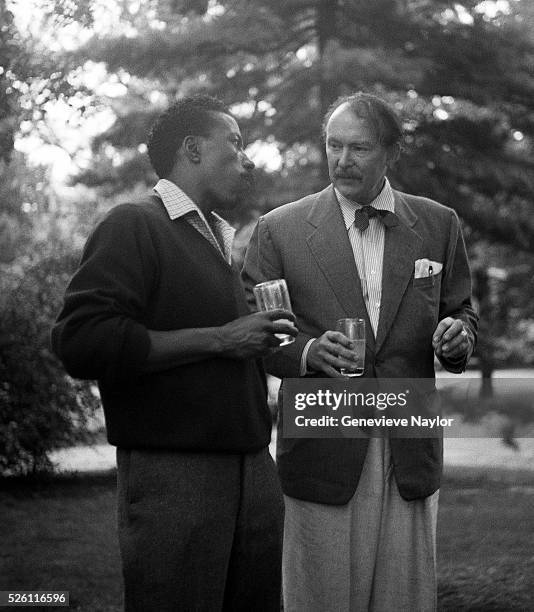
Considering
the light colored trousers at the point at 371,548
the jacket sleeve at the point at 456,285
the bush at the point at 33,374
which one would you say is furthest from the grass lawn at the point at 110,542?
the jacket sleeve at the point at 456,285

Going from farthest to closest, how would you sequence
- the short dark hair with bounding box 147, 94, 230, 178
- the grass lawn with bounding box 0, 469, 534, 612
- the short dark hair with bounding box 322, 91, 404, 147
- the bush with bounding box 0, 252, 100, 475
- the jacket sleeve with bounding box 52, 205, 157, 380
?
the bush with bounding box 0, 252, 100, 475 → the grass lawn with bounding box 0, 469, 534, 612 → the short dark hair with bounding box 322, 91, 404, 147 → the short dark hair with bounding box 147, 94, 230, 178 → the jacket sleeve with bounding box 52, 205, 157, 380

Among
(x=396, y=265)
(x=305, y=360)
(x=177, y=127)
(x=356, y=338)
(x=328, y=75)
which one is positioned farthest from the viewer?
(x=328, y=75)

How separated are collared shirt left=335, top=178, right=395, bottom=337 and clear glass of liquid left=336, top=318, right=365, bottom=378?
0.27m

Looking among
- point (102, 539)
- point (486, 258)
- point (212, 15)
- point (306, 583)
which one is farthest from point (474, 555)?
point (486, 258)

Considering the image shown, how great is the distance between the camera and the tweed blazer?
3221mm

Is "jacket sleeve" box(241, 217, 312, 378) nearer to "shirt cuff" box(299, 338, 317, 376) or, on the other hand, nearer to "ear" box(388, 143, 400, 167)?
"shirt cuff" box(299, 338, 317, 376)

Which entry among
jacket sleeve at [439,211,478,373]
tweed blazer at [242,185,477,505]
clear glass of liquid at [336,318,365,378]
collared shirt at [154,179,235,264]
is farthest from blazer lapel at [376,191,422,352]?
collared shirt at [154,179,235,264]

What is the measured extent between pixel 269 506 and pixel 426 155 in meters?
7.73

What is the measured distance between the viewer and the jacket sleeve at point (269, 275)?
10.6ft

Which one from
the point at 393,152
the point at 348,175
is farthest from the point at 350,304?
the point at 393,152

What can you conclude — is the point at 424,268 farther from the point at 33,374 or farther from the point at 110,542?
the point at 33,374

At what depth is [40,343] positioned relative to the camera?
8.67 meters

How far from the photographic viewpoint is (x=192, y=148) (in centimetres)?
287

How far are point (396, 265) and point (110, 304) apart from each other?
3.79 feet
